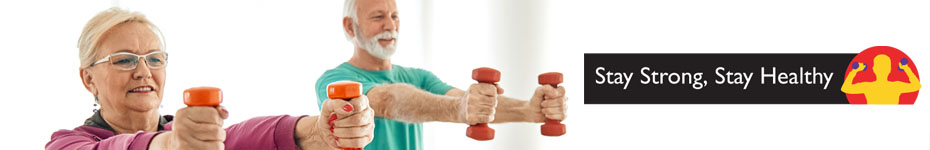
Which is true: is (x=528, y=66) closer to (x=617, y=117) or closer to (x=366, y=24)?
(x=617, y=117)

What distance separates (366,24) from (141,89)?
0.69m

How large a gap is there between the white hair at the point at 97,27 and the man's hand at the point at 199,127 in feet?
1.58

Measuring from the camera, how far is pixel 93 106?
1.67 meters

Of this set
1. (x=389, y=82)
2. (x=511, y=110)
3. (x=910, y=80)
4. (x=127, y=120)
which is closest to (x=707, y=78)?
(x=910, y=80)

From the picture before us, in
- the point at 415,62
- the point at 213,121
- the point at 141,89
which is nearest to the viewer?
the point at 213,121

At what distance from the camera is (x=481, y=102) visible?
184 cm

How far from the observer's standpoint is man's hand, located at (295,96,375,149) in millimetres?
1312

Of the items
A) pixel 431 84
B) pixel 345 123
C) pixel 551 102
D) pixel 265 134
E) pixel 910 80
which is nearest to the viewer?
pixel 345 123

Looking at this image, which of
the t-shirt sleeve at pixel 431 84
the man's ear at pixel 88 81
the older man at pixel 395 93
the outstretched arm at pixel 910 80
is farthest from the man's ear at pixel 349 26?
the outstretched arm at pixel 910 80

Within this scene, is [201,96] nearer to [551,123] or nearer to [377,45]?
[377,45]

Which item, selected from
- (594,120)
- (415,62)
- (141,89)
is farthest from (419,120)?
(594,120)

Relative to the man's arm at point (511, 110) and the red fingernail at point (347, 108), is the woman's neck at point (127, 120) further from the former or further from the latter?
the man's arm at point (511, 110)

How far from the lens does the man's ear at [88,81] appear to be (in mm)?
1641

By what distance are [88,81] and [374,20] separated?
0.77 m
